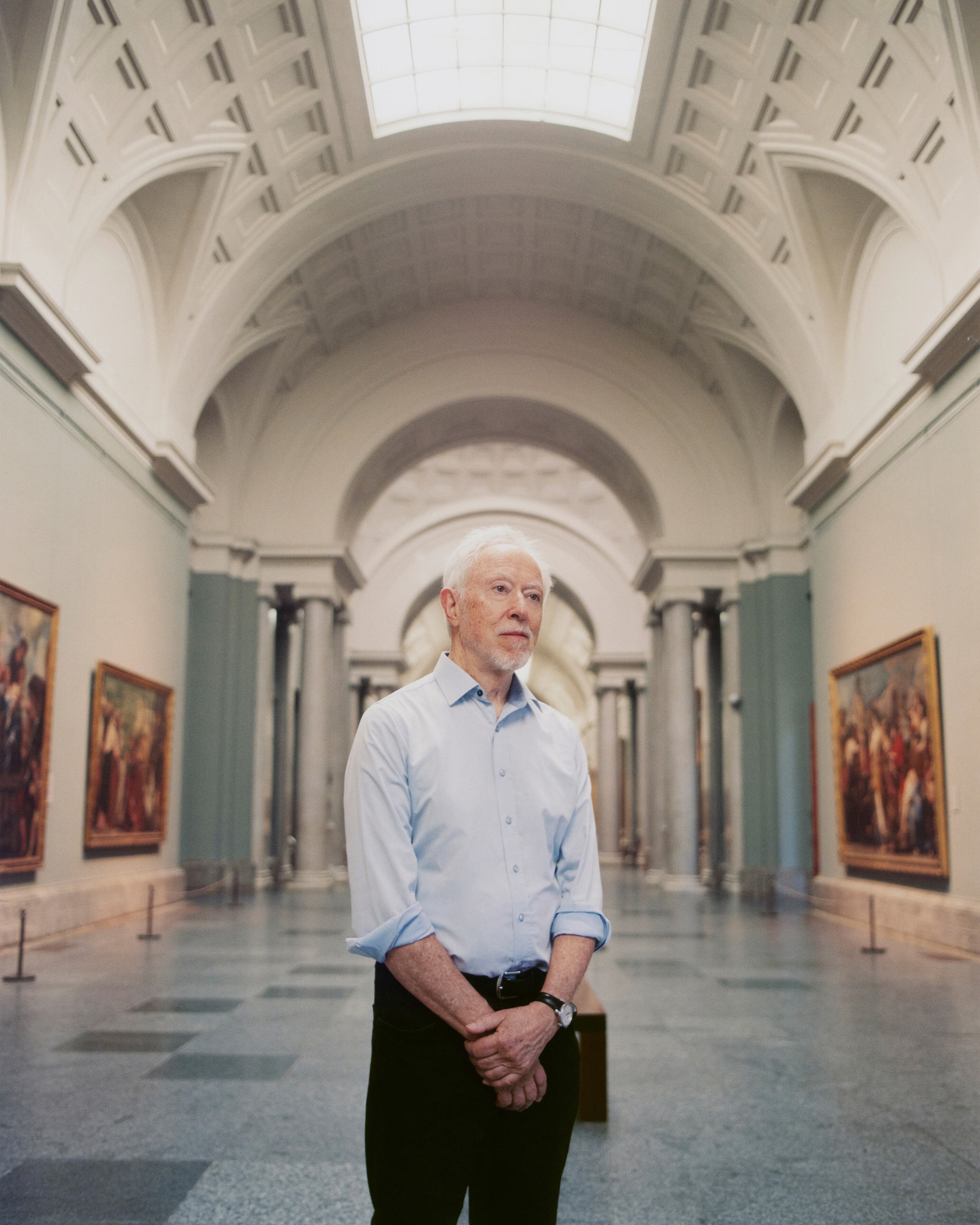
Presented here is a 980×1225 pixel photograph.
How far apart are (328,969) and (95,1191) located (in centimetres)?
631

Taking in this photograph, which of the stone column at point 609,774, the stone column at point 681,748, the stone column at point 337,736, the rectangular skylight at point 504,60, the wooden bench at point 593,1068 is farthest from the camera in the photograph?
the stone column at point 609,774

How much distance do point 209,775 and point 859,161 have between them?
15187mm

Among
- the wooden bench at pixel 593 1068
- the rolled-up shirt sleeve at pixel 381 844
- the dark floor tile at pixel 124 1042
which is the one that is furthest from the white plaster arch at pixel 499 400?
the rolled-up shirt sleeve at pixel 381 844

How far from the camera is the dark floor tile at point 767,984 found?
9.25 m

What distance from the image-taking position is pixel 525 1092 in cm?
241

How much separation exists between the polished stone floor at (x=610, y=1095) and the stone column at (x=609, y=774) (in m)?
24.9

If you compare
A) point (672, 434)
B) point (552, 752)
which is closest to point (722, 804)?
point (672, 434)

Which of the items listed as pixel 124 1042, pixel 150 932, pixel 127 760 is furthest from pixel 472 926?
pixel 127 760

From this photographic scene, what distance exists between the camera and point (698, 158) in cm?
1755

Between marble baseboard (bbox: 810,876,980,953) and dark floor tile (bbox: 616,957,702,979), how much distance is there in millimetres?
2658

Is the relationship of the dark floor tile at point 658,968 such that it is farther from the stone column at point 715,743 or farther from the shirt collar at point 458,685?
the stone column at point 715,743

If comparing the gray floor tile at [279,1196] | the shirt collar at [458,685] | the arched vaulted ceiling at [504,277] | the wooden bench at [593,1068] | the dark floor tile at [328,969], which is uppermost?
the arched vaulted ceiling at [504,277]

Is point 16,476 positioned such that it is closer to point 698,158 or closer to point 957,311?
point 957,311

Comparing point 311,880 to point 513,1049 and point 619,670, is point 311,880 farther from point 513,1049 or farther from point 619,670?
point 513,1049
